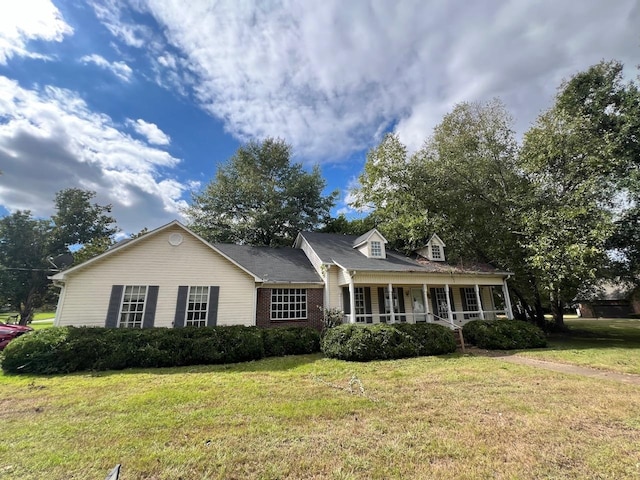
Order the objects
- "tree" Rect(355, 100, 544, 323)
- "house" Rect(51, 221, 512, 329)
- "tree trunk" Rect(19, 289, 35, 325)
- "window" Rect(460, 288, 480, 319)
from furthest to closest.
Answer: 1. "tree trunk" Rect(19, 289, 35, 325)
2. "window" Rect(460, 288, 480, 319)
3. "tree" Rect(355, 100, 544, 323)
4. "house" Rect(51, 221, 512, 329)

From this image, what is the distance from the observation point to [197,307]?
12758mm

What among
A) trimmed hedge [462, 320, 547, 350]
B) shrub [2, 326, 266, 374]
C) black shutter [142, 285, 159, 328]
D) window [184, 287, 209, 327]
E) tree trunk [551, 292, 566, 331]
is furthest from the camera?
tree trunk [551, 292, 566, 331]

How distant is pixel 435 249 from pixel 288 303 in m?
10.8

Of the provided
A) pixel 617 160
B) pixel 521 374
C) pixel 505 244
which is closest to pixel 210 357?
pixel 521 374

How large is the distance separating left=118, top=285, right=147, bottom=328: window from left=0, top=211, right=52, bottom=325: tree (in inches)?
1140

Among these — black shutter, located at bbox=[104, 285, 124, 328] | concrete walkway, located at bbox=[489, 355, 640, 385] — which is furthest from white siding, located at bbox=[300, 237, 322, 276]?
black shutter, located at bbox=[104, 285, 124, 328]

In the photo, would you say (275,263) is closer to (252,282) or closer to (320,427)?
(252,282)

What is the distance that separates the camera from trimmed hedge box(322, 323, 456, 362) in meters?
10.8

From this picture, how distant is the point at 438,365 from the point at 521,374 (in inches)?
92.5

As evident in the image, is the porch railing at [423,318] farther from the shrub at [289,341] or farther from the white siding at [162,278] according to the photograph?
the white siding at [162,278]

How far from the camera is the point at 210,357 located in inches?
398

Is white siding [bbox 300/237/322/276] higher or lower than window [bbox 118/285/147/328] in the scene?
higher

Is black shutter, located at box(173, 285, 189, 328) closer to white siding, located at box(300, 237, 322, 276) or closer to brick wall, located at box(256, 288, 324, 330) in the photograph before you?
brick wall, located at box(256, 288, 324, 330)

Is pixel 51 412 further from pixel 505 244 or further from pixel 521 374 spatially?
pixel 505 244
